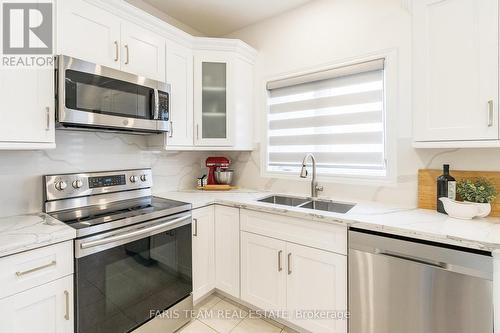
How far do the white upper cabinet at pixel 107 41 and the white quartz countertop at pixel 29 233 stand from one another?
3.16 feet

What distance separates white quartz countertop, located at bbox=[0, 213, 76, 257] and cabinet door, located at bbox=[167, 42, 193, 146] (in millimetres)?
991

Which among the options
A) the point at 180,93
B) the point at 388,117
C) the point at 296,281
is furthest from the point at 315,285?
the point at 180,93

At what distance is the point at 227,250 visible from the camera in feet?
6.67

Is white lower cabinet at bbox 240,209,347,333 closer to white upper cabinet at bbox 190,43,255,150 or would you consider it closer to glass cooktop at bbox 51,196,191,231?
glass cooktop at bbox 51,196,191,231

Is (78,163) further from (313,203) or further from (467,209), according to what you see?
(467,209)

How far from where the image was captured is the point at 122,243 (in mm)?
1413

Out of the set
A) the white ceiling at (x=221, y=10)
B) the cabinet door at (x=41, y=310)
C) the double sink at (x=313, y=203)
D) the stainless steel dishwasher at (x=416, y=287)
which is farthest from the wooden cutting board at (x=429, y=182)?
the cabinet door at (x=41, y=310)

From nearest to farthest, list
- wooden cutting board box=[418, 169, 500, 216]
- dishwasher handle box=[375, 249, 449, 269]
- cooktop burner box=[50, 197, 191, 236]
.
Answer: dishwasher handle box=[375, 249, 449, 269] < cooktop burner box=[50, 197, 191, 236] < wooden cutting board box=[418, 169, 500, 216]

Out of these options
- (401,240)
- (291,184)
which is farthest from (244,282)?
(401,240)

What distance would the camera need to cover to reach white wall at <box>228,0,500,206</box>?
174 cm

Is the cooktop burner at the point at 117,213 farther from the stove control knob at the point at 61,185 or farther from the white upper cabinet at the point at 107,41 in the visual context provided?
the white upper cabinet at the point at 107,41

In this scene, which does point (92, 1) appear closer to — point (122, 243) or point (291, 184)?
point (122, 243)

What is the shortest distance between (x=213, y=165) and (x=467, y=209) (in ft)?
6.53

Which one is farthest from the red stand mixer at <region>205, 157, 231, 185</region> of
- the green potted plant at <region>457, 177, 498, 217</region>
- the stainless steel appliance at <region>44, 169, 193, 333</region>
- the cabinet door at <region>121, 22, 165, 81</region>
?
the green potted plant at <region>457, 177, 498, 217</region>
